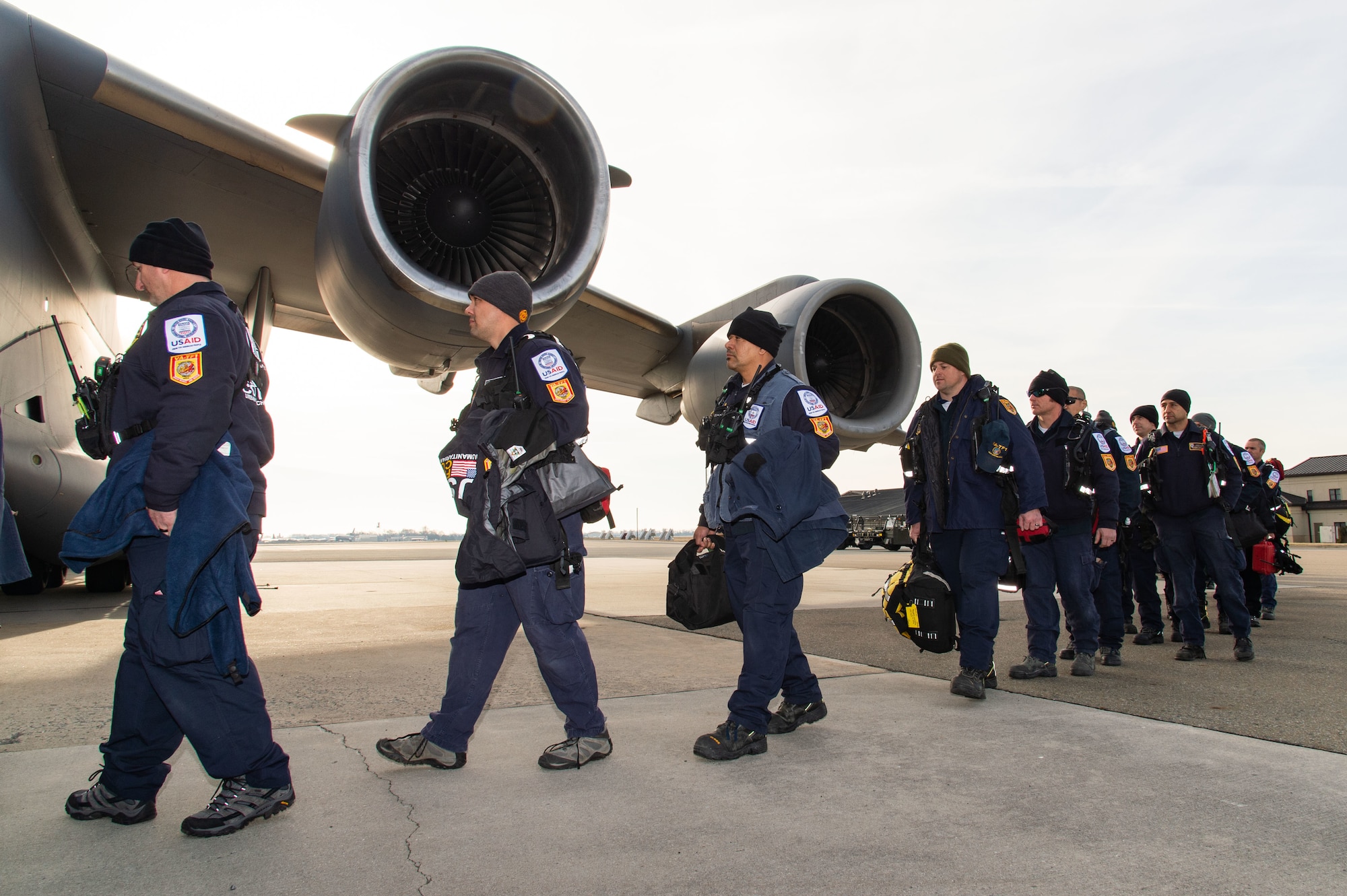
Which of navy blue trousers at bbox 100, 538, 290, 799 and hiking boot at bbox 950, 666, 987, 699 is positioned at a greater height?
navy blue trousers at bbox 100, 538, 290, 799

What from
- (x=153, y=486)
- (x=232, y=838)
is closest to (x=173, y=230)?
(x=153, y=486)

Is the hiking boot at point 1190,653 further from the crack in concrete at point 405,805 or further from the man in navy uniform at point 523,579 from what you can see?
the crack in concrete at point 405,805

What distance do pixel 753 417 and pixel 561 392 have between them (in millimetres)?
789

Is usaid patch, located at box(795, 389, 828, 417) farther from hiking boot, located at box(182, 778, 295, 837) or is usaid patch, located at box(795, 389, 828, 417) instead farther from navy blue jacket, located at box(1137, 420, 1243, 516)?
navy blue jacket, located at box(1137, 420, 1243, 516)

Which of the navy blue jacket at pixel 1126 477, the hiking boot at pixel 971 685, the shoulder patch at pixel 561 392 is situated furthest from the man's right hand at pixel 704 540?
the navy blue jacket at pixel 1126 477

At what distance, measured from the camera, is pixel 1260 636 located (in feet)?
19.0

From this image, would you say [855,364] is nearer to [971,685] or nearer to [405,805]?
[971,685]

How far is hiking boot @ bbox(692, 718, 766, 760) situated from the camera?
97.3 inches

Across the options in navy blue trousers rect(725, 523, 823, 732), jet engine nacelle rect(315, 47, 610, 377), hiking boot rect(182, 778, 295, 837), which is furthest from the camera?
jet engine nacelle rect(315, 47, 610, 377)

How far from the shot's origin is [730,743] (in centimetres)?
250

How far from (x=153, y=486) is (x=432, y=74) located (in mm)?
2933

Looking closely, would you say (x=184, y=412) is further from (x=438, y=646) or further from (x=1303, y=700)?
(x=1303, y=700)

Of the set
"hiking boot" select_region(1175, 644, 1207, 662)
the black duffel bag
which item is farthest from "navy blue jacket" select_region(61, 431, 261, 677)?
"hiking boot" select_region(1175, 644, 1207, 662)

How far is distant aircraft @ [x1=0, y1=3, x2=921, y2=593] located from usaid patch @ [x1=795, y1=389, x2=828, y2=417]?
1.88 metres
